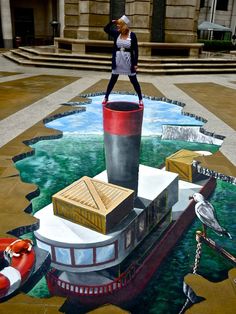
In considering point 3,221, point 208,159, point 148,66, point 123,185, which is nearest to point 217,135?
point 208,159

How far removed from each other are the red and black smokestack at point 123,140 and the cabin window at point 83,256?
1.38m

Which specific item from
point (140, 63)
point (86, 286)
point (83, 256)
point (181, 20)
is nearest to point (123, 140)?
point (83, 256)

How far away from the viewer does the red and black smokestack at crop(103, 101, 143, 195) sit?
462 centimetres

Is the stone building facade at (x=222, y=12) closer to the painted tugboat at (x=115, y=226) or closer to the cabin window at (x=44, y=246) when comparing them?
the painted tugboat at (x=115, y=226)

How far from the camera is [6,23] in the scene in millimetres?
34156

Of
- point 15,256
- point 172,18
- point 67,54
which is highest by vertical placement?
point 172,18

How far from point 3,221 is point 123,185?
1878mm

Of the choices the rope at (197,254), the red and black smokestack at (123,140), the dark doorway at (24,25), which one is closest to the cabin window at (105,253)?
the rope at (197,254)

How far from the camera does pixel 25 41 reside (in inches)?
1582

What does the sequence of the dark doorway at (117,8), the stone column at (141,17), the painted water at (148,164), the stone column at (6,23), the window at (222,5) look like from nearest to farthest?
1. the painted water at (148,164)
2. the stone column at (141,17)
3. the dark doorway at (117,8)
4. the stone column at (6,23)
5. the window at (222,5)

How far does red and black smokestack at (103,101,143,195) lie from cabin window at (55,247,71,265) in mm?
1502

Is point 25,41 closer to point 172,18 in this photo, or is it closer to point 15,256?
point 172,18

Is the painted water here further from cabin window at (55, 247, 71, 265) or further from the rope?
cabin window at (55, 247, 71, 265)

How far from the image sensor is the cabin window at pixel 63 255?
3.89 m
